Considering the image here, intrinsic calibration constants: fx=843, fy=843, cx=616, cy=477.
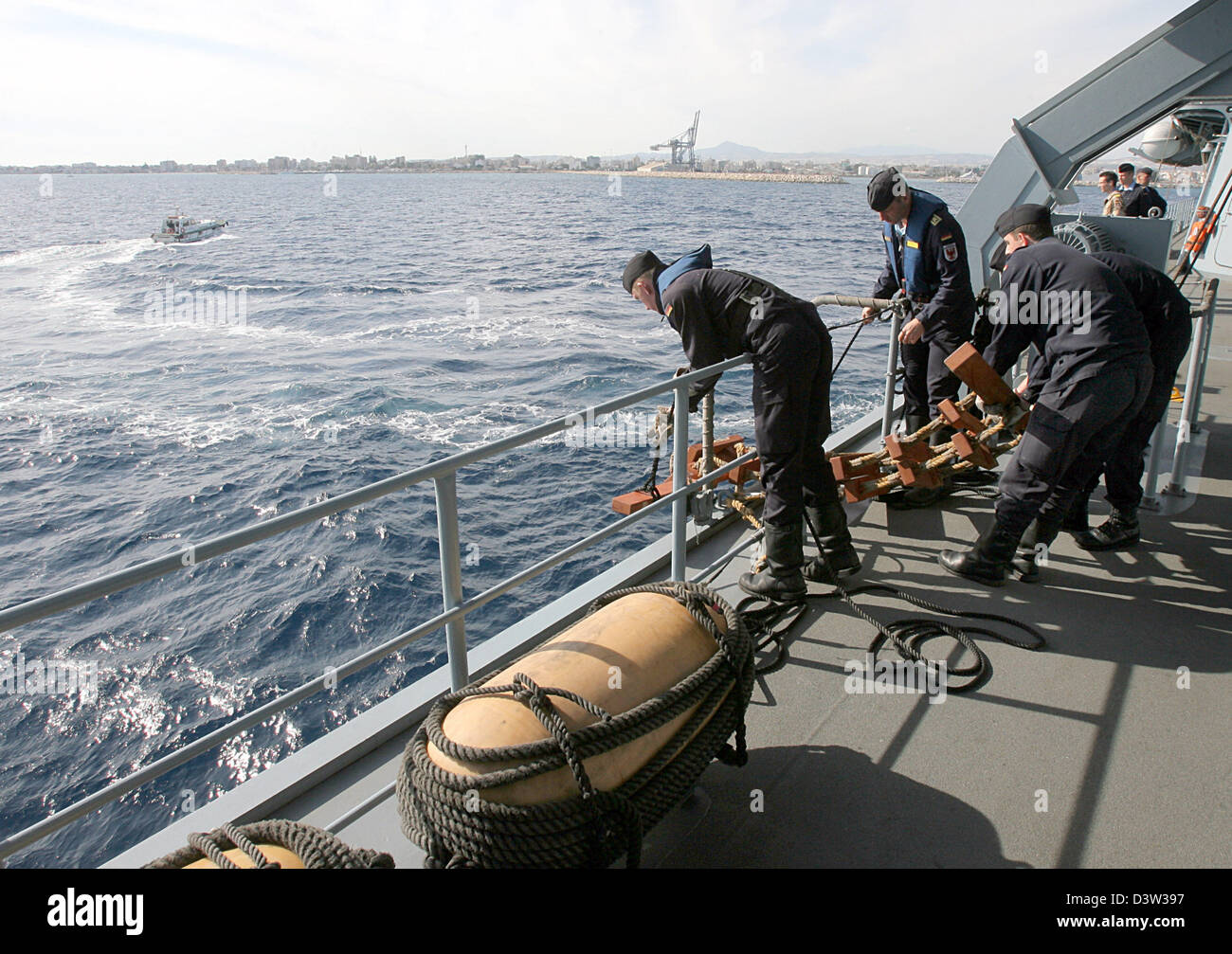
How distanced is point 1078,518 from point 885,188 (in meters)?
1.98

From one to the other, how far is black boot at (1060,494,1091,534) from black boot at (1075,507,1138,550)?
50 millimetres

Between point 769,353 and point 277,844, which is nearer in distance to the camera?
point 277,844

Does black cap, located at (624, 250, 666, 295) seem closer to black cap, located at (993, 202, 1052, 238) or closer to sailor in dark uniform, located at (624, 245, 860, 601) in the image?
sailor in dark uniform, located at (624, 245, 860, 601)

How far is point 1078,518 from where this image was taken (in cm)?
411

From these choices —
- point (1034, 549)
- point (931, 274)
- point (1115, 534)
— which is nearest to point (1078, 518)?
point (1115, 534)

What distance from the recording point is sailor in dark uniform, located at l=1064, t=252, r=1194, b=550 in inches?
156

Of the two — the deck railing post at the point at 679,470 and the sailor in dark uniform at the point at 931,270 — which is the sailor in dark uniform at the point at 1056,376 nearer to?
the sailor in dark uniform at the point at 931,270

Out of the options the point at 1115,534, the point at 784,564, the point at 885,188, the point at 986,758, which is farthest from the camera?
the point at 885,188

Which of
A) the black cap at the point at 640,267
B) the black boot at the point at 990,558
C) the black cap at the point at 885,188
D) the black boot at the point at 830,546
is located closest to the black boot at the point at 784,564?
the black boot at the point at 830,546

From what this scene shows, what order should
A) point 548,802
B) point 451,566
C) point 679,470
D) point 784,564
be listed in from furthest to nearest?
point 784,564 < point 679,470 < point 451,566 < point 548,802

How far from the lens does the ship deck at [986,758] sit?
2.35 meters

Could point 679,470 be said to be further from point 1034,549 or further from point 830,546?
point 1034,549

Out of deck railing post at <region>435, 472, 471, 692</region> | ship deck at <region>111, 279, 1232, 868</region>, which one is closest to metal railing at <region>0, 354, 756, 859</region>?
deck railing post at <region>435, 472, 471, 692</region>
